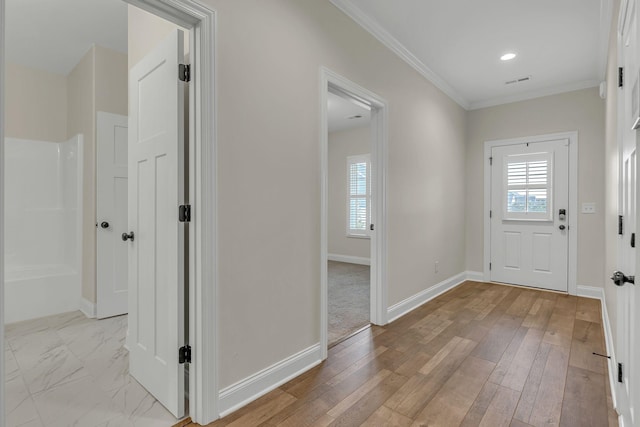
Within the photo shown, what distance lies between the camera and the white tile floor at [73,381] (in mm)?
1749

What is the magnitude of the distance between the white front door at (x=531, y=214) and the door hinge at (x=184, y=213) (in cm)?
453

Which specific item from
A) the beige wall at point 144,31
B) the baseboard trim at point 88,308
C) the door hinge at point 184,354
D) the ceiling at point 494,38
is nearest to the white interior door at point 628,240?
the ceiling at point 494,38

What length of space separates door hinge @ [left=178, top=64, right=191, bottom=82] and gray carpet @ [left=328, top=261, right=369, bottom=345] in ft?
7.32

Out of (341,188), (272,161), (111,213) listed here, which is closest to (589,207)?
(341,188)

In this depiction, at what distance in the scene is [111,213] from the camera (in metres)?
3.44

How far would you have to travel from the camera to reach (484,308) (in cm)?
362

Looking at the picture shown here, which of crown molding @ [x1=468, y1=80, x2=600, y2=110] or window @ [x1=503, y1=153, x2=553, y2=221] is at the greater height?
crown molding @ [x1=468, y1=80, x2=600, y2=110]

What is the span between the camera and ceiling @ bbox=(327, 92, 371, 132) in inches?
198

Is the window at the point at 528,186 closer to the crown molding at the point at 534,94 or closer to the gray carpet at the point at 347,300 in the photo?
the crown molding at the point at 534,94

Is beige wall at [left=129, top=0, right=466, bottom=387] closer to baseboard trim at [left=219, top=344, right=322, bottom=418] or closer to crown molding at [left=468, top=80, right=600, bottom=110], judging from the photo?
baseboard trim at [left=219, top=344, right=322, bottom=418]

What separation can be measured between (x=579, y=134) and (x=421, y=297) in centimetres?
303

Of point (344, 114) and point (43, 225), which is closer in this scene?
point (43, 225)

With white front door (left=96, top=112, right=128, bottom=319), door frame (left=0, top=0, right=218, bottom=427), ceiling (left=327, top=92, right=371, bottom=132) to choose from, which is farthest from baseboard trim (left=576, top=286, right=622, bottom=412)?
white front door (left=96, top=112, right=128, bottom=319)

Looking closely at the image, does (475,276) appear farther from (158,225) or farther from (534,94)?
(158,225)
